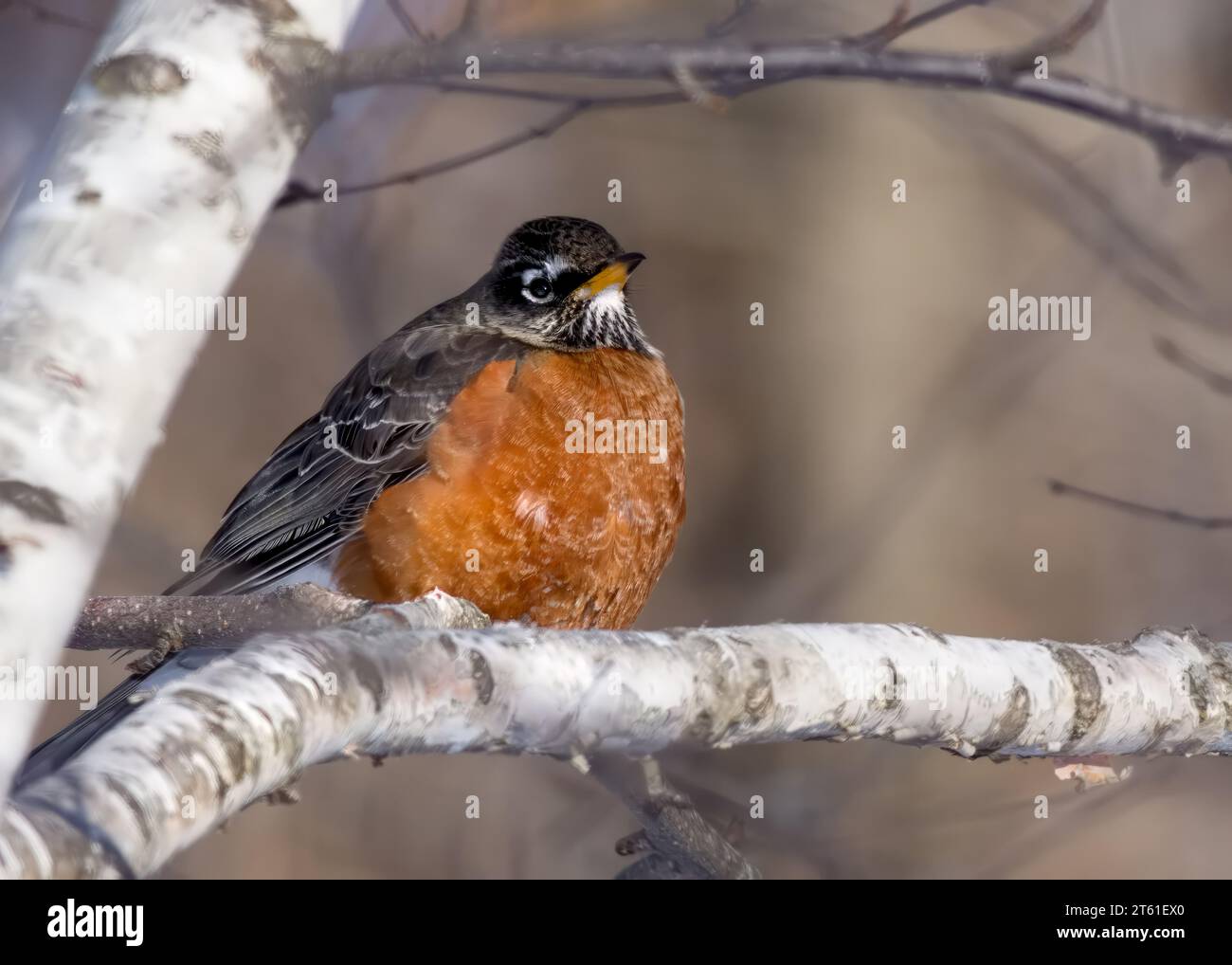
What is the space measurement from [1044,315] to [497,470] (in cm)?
463

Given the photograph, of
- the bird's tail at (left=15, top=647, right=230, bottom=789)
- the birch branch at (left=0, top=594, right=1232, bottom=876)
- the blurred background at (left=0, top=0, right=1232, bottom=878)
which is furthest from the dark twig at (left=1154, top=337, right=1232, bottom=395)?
the bird's tail at (left=15, top=647, right=230, bottom=789)

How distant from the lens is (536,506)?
4402mm

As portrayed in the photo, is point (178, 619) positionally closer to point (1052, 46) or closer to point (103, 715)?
point (103, 715)

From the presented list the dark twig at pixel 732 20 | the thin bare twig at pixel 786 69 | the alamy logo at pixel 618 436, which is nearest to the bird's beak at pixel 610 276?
the alamy logo at pixel 618 436

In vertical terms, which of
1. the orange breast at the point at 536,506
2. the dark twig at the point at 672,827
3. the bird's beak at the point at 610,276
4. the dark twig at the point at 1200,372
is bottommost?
the dark twig at the point at 672,827

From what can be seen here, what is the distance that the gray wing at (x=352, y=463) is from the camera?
488cm

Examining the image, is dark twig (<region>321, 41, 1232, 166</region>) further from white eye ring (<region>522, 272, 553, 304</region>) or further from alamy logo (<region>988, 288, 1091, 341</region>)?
alamy logo (<region>988, 288, 1091, 341</region>)

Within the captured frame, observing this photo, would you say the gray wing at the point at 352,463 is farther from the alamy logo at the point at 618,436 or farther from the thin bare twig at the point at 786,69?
the thin bare twig at the point at 786,69

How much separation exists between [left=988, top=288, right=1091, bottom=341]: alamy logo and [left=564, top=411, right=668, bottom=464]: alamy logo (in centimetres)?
383

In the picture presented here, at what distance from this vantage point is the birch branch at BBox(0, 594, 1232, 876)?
1831 millimetres

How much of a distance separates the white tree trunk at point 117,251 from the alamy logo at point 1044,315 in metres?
6.25

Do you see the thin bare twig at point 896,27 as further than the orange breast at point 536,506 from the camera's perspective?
No

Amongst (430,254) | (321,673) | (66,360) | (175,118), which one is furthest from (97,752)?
(430,254)

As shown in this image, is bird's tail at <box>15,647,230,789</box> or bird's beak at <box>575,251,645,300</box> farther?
bird's beak at <box>575,251,645,300</box>
